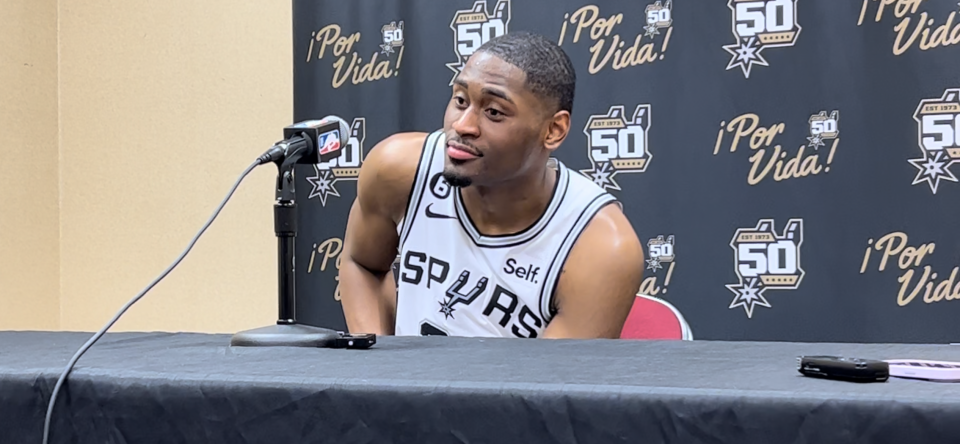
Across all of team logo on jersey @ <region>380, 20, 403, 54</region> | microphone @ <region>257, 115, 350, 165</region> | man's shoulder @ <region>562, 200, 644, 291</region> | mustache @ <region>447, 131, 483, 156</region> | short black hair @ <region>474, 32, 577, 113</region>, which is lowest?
man's shoulder @ <region>562, 200, 644, 291</region>

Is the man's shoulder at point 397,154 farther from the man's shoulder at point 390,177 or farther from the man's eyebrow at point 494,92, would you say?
the man's eyebrow at point 494,92

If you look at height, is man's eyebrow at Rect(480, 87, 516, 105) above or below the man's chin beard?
above

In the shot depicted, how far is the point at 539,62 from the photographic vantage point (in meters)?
1.59

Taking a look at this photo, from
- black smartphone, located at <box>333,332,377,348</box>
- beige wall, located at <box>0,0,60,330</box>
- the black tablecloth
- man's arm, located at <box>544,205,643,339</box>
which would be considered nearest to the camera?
the black tablecloth

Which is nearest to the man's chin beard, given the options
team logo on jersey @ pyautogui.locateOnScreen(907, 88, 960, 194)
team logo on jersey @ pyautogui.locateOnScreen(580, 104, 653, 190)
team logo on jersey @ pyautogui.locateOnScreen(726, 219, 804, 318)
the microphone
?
the microphone

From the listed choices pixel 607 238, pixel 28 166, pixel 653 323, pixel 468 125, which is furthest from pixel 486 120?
pixel 28 166

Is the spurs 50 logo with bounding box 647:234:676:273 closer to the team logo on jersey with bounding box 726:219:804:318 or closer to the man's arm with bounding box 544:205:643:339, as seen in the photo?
the team logo on jersey with bounding box 726:219:804:318

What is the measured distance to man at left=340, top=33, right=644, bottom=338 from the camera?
1.50 m

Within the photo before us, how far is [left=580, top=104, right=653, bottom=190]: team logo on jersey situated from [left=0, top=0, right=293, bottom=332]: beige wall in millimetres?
898

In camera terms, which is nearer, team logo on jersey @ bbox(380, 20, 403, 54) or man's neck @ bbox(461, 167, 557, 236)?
man's neck @ bbox(461, 167, 557, 236)

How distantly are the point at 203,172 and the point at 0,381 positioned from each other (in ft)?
6.71

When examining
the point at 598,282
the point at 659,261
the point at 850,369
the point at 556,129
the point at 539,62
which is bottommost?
the point at 659,261

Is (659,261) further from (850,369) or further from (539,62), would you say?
(850,369)

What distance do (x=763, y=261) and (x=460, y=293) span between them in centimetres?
98
